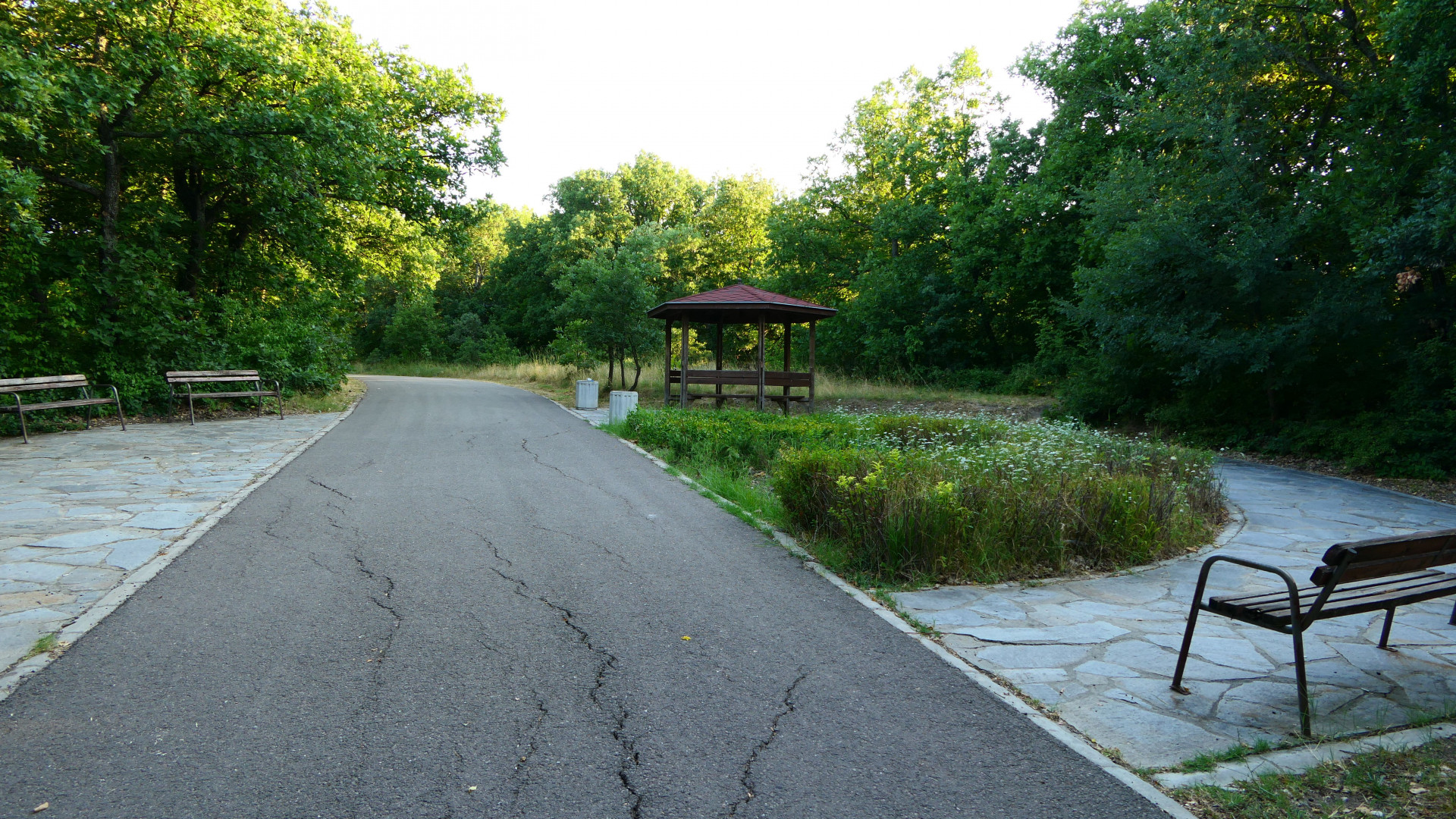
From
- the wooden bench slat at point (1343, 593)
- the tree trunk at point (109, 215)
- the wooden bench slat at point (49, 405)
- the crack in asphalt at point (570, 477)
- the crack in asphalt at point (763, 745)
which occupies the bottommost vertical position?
the crack in asphalt at point (763, 745)

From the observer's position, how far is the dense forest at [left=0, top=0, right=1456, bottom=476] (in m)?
11.5

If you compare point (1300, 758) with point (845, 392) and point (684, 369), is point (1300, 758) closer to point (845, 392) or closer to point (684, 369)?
point (684, 369)

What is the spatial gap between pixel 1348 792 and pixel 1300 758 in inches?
9.9

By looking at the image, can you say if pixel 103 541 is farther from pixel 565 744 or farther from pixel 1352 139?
pixel 1352 139

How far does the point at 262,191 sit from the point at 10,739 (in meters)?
16.4

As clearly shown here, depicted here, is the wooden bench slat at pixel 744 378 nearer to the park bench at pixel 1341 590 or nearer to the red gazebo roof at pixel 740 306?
the red gazebo roof at pixel 740 306

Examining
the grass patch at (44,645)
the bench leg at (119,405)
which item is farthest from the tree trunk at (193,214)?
the grass patch at (44,645)

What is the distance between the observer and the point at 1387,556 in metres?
3.43

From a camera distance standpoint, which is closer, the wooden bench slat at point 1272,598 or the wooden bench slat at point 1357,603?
the wooden bench slat at point 1357,603

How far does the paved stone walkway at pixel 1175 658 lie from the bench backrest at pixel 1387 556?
63cm

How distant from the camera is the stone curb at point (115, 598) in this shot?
3.63 m

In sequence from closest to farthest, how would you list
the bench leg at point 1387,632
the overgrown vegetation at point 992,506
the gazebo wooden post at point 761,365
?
1. the bench leg at point 1387,632
2. the overgrown vegetation at point 992,506
3. the gazebo wooden post at point 761,365

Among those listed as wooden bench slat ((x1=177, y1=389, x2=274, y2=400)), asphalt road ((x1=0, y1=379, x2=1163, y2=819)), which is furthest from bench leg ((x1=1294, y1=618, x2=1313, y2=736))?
wooden bench slat ((x1=177, y1=389, x2=274, y2=400))

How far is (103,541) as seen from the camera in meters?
5.93
